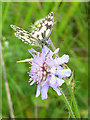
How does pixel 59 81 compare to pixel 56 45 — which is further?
pixel 56 45

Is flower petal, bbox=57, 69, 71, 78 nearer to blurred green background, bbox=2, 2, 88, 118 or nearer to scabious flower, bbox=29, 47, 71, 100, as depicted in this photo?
scabious flower, bbox=29, 47, 71, 100

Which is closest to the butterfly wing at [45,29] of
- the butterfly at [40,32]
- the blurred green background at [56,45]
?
the butterfly at [40,32]

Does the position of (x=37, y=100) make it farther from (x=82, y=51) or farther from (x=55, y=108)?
(x=82, y=51)

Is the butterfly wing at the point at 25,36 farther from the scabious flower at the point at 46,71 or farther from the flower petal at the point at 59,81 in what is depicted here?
the flower petal at the point at 59,81

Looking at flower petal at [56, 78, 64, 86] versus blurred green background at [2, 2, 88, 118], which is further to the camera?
blurred green background at [2, 2, 88, 118]

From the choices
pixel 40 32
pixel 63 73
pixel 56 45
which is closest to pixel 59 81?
pixel 63 73

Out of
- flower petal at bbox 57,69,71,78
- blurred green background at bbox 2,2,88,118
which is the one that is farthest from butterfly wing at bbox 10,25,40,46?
blurred green background at bbox 2,2,88,118

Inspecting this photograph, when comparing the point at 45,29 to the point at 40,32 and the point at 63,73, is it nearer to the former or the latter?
the point at 40,32

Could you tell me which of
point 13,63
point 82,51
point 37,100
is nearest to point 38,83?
point 37,100
